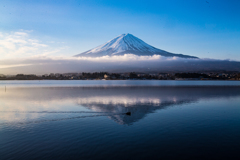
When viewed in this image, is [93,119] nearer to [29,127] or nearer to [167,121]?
[29,127]

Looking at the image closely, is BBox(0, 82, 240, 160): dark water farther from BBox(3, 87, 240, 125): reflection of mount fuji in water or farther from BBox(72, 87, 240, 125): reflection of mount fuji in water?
BBox(3, 87, 240, 125): reflection of mount fuji in water

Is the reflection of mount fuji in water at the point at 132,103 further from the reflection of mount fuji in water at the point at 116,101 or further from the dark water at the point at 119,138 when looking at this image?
the dark water at the point at 119,138

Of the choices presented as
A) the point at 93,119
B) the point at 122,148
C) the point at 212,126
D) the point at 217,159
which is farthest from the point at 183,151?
the point at 93,119

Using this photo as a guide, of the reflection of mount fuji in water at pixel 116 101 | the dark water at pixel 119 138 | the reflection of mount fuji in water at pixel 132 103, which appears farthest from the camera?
the reflection of mount fuji in water at pixel 116 101

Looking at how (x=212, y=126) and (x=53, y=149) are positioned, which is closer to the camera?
(x=53, y=149)

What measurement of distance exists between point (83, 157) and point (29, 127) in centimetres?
771

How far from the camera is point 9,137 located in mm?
12094

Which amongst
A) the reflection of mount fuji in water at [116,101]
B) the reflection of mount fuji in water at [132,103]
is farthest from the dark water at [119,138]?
the reflection of mount fuji in water at [116,101]

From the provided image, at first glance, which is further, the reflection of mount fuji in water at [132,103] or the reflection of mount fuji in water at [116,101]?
the reflection of mount fuji in water at [116,101]

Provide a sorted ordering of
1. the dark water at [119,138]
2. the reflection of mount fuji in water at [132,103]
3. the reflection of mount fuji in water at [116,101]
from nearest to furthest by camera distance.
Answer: the dark water at [119,138] < the reflection of mount fuji in water at [132,103] < the reflection of mount fuji in water at [116,101]

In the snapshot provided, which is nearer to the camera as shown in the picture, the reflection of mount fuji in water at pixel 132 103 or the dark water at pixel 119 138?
the dark water at pixel 119 138

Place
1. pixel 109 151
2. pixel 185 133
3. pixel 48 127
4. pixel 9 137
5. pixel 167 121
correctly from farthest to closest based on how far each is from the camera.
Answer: pixel 167 121, pixel 48 127, pixel 185 133, pixel 9 137, pixel 109 151

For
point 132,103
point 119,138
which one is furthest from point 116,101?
point 119,138

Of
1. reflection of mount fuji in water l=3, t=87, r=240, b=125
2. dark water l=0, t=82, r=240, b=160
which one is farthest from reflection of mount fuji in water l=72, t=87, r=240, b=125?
dark water l=0, t=82, r=240, b=160
